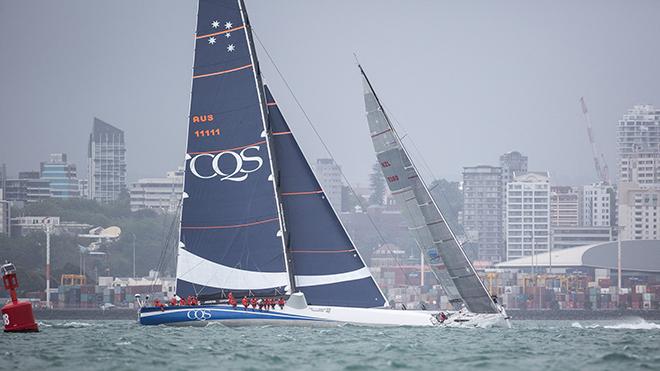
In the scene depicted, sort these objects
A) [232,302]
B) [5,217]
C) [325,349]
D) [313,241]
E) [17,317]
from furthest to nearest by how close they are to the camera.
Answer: [5,217], [313,241], [17,317], [232,302], [325,349]

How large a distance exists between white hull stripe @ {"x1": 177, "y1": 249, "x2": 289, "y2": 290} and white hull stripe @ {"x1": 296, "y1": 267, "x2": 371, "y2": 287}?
3.76 feet

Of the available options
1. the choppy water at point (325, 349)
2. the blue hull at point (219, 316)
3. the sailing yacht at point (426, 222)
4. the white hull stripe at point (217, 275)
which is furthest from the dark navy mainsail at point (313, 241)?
the sailing yacht at point (426, 222)

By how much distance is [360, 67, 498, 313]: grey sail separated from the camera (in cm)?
5297

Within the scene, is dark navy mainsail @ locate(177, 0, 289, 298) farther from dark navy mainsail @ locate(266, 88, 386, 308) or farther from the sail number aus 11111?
dark navy mainsail @ locate(266, 88, 386, 308)

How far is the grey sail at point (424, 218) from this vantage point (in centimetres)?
5297

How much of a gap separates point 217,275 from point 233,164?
366cm

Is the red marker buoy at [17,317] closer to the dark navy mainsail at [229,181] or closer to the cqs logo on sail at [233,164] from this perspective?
the dark navy mainsail at [229,181]

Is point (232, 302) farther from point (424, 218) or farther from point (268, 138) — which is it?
point (424, 218)

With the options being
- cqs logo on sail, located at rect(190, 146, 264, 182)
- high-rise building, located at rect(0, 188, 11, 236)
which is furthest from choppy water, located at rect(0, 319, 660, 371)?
high-rise building, located at rect(0, 188, 11, 236)

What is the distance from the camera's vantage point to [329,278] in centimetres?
5025

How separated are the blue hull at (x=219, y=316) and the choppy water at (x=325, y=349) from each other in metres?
0.36

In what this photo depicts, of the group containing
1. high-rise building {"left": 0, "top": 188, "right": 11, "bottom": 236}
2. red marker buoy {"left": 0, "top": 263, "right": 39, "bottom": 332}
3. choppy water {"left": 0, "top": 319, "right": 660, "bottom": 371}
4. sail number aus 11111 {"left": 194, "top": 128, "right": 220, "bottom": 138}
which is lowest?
choppy water {"left": 0, "top": 319, "right": 660, "bottom": 371}

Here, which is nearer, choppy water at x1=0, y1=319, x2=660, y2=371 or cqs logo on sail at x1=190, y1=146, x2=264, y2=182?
choppy water at x1=0, y1=319, x2=660, y2=371

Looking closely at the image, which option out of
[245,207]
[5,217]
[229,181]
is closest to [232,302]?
[245,207]
